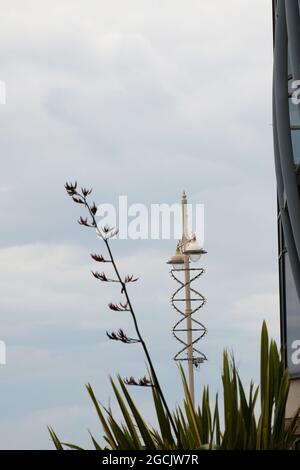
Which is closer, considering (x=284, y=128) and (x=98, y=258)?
(x=98, y=258)

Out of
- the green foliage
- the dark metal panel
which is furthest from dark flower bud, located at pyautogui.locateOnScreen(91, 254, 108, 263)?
the dark metal panel

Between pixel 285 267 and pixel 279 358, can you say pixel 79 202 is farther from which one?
pixel 285 267

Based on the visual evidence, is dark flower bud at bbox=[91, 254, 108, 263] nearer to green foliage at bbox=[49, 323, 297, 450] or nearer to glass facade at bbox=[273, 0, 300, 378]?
green foliage at bbox=[49, 323, 297, 450]

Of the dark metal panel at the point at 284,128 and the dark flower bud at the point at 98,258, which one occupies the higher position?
the dark metal panel at the point at 284,128

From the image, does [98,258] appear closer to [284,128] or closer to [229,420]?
[229,420]

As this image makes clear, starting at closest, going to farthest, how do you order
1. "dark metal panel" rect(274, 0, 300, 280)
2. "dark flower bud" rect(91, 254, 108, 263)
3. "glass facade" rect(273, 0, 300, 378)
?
1. "dark flower bud" rect(91, 254, 108, 263)
2. "glass facade" rect(273, 0, 300, 378)
3. "dark metal panel" rect(274, 0, 300, 280)

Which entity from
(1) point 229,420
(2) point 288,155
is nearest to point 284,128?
(2) point 288,155

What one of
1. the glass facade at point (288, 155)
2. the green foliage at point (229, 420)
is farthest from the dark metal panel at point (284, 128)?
the green foliage at point (229, 420)

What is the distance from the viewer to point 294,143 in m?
18.5

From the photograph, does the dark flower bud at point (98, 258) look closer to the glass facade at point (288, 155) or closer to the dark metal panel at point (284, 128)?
the glass facade at point (288, 155)

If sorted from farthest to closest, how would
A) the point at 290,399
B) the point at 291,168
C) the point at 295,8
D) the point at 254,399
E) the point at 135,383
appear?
the point at 290,399 → the point at 291,168 → the point at 295,8 → the point at 254,399 → the point at 135,383

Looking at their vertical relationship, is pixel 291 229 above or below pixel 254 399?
above
